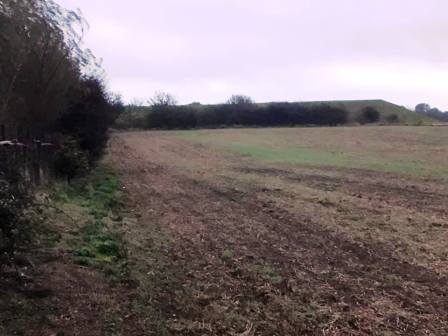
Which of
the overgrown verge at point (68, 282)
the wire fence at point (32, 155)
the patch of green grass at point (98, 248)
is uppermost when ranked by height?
the wire fence at point (32, 155)

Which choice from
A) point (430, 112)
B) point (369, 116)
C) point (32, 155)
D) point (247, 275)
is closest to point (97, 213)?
point (32, 155)

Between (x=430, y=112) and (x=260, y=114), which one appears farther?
(x=430, y=112)

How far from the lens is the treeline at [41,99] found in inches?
242

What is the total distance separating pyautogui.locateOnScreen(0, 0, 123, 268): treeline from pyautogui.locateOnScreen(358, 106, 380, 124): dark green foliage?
74.4 m

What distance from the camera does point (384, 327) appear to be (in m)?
5.67

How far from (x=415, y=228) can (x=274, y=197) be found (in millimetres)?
5762

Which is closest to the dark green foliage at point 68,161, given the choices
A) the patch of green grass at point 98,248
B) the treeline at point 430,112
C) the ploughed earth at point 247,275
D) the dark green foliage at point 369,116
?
the ploughed earth at point 247,275

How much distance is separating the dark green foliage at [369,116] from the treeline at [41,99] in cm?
7440

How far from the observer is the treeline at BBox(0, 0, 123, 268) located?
6.14 meters

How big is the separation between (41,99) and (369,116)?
84.7m

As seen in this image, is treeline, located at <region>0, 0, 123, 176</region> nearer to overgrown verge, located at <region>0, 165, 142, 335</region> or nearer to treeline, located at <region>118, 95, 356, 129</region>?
overgrown verge, located at <region>0, 165, 142, 335</region>

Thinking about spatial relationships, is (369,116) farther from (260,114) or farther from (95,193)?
(95,193)

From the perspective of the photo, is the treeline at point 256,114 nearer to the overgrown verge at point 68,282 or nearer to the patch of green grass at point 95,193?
the patch of green grass at point 95,193

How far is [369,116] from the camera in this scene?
95500 millimetres
